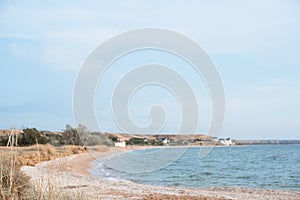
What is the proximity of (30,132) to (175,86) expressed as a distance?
1499 inches

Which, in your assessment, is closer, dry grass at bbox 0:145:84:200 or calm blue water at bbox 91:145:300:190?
dry grass at bbox 0:145:84:200

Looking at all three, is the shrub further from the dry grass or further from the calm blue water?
the calm blue water

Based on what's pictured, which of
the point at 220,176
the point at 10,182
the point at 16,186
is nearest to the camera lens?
the point at 10,182

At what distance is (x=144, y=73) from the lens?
14.7 meters


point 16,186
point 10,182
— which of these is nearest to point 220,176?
point 16,186

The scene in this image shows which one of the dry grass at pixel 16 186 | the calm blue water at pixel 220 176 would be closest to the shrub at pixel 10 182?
the dry grass at pixel 16 186

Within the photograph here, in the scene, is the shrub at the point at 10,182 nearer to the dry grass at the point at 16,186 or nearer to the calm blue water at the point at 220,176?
the dry grass at the point at 16,186

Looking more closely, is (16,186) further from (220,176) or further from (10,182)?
(220,176)

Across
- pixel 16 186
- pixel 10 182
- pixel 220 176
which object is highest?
pixel 10 182

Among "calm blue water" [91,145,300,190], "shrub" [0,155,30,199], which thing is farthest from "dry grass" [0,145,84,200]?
"calm blue water" [91,145,300,190]

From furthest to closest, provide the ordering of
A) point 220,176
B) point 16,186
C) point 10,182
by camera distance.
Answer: point 220,176 → point 16,186 → point 10,182

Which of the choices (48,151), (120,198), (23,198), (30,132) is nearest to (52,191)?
(23,198)

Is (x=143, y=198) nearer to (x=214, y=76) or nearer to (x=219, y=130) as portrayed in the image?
(x=219, y=130)

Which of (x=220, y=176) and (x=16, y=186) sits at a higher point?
(x=16, y=186)
